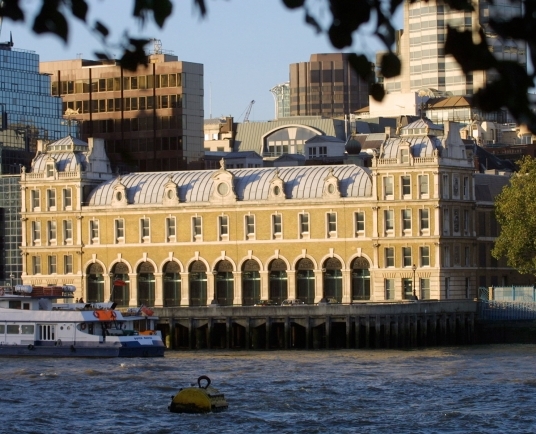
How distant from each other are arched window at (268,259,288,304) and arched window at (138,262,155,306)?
9499mm

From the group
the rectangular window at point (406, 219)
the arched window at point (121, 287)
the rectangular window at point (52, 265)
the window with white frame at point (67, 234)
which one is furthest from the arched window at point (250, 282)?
the rectangular window at point (52, 265)

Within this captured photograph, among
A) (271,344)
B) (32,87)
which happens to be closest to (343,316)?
(271,344)

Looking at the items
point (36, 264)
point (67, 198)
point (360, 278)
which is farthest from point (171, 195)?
point (360, 278)

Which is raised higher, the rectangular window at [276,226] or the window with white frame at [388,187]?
the window with white frame at [388,187]

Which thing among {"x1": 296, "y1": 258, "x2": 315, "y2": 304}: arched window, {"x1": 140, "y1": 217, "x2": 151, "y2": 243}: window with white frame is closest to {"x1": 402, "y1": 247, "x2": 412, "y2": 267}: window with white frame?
{"x1": 296, "y1": 258, "x2": 315, "y2": 304}: arched window

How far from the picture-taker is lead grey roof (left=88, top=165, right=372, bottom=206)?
390 ft

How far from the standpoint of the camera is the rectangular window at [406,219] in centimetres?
11694

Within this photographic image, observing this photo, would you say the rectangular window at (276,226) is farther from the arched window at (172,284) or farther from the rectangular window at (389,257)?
the rectangular window at (389,257)

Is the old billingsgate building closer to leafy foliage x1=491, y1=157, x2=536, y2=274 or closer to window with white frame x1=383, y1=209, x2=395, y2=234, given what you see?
window with white frame x1=383, y1=209, x2=395, y2=234

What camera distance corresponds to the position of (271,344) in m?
105

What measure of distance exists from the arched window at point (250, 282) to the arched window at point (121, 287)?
9.15 metres

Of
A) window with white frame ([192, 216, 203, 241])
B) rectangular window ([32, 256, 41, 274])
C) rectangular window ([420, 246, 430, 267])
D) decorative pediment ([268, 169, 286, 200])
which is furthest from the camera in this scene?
rectangular window ([32, 256, 41, 274])

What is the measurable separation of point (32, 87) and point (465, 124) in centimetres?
6137

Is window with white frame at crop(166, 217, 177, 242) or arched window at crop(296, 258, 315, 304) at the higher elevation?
window with white frame at crop(166, 217, 177, 242)
